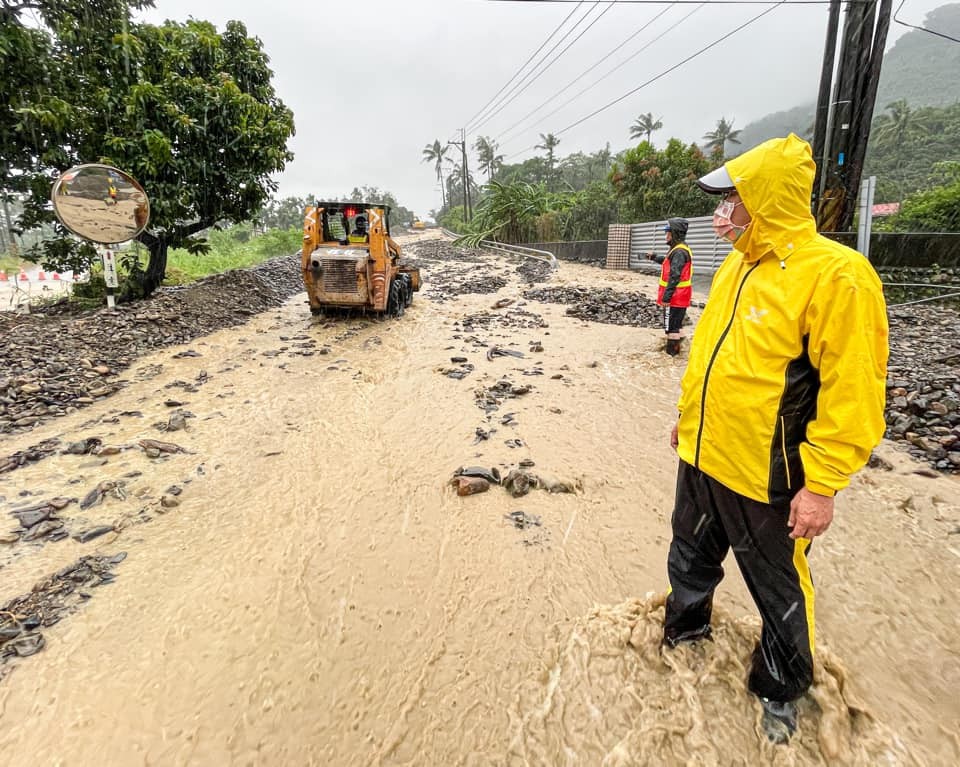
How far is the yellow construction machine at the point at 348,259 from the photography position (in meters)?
8.48

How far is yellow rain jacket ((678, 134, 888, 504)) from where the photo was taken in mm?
1322

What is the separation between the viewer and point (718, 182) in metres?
1.67

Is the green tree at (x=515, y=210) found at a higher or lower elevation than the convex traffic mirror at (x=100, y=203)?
higher

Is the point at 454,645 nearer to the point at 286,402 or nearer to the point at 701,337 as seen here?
the point at 701,337

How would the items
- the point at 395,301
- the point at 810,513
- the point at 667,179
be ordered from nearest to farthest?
the point at 810,513
the point at 395,301
the point at 667,179

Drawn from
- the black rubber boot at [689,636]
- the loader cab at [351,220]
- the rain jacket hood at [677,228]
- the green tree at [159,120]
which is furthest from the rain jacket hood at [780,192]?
the green tree at [159,120]

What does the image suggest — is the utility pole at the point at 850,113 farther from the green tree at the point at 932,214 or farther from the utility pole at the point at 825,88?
the green tree at the point at 932,214

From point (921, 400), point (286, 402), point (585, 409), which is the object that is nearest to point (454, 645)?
point (585, 409)

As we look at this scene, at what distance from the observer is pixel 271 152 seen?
30.2 ft

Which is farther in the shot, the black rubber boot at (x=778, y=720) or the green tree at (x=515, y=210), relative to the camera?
the green tree at (x=515, y=210)

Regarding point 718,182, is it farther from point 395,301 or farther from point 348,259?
point 395,301

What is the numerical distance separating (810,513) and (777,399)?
1.11 ft

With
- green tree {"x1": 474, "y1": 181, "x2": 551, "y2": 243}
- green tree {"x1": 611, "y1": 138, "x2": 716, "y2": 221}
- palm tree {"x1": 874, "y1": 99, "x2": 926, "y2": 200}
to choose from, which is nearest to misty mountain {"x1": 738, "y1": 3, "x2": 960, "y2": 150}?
palm tree {"x1": 874, "y1": 99, "x2": 926, "y2": 200}

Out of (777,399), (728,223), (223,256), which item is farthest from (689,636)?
(223,256)
